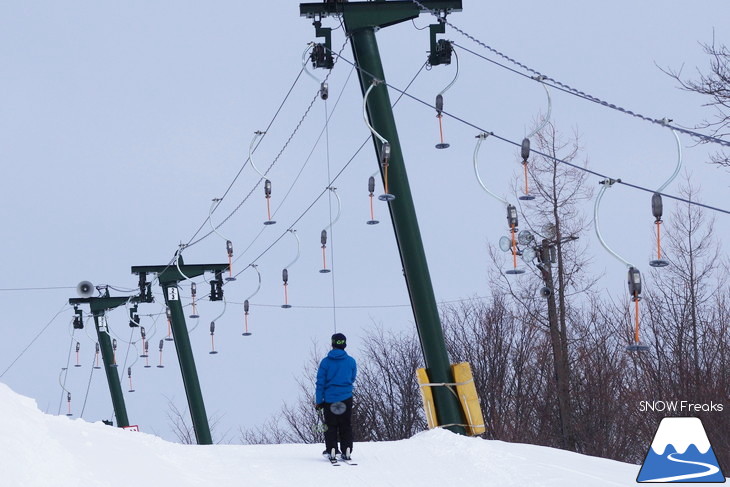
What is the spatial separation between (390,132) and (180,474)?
7279 millimetres

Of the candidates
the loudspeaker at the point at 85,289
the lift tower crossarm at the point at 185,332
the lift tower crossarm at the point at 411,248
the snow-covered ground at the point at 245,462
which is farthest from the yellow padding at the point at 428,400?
the loudspeaker at the point at 85,289

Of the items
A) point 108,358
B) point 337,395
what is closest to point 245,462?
point 337,395

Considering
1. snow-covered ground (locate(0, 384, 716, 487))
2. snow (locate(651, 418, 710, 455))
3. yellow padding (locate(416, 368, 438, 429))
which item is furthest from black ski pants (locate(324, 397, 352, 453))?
snow (locate(651, 418, 710, 455))

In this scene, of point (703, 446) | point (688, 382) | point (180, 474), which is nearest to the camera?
point (180, 474)

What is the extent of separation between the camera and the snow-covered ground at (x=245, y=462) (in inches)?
534

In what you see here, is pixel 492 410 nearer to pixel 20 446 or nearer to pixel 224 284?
pixel 224 284

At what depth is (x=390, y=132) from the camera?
20.4 metres

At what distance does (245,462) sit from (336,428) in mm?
1231

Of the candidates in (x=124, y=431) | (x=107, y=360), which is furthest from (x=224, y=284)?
(x=124, y=431)

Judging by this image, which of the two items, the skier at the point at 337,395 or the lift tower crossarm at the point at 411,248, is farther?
the lift tower crossarm at the point at 411,248

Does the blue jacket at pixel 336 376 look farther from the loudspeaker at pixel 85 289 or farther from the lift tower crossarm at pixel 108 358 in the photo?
the lift tower crossarm at pixel 108 358

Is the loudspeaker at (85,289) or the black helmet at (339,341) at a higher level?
the loudspeaker at (85,289)

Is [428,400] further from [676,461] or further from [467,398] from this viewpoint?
[676,461]

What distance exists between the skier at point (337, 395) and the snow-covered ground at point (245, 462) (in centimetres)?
31
